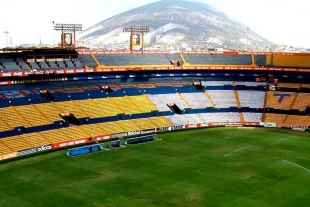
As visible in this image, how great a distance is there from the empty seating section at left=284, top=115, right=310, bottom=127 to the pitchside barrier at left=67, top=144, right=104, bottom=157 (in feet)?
136

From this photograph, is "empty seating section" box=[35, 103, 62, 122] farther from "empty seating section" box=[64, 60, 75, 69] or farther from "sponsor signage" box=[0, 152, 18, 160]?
"sponsor signage" box=[0, 152, 18, 160]

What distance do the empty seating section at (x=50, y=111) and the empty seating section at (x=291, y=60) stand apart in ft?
179

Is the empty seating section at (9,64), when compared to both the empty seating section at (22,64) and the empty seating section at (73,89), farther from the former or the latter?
the empty seating section at (73,89)

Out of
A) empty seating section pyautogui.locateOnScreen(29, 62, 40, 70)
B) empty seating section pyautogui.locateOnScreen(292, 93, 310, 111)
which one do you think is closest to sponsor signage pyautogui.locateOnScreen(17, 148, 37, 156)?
empty seating section pyautogui.locateOnScreen(29, 62, 40, 70)

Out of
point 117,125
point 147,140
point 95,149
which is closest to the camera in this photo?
point 95,149

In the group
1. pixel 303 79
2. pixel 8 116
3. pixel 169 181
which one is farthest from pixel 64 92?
pixel 303 79

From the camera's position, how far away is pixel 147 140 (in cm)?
6706

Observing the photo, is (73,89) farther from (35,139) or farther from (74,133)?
(35,139)

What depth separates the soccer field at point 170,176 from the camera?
39156 mm

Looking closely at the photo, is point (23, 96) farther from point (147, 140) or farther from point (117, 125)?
point (147, 140)

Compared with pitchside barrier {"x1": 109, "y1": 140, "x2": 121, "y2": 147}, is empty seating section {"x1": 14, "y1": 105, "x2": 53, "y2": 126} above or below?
above

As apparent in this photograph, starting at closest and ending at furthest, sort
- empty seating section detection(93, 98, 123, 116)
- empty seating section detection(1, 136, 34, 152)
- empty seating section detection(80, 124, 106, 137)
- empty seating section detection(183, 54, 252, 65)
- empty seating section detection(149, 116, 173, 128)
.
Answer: empty seating section detection(1, 136, 34, 152)
empty seating section detection(80, 124, 106, 137)
empty seating section detection(93, 98, 123, 116)
empty seating section detection(149, 116, 173, 128)
empty seating section detection(183, 54, 252, 65)

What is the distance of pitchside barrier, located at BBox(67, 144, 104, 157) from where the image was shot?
57.0 meters

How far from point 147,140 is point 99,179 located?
72.7 ft
